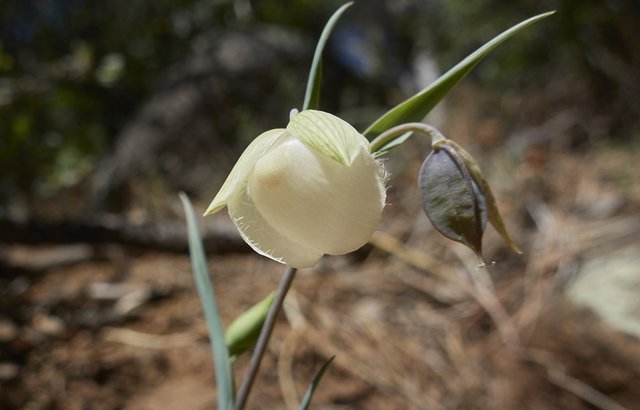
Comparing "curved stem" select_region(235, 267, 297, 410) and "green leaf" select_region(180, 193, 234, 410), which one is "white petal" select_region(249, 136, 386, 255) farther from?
"green leaf" select_region(180, 193, 234, 410)

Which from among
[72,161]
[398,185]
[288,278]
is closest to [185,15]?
[72,161]

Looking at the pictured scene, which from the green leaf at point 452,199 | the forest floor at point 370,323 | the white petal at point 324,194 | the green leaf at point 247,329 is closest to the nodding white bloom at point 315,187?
the white petal at point 324,194

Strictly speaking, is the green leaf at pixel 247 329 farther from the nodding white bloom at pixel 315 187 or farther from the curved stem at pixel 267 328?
the nodding white bloom at pixel 315 187

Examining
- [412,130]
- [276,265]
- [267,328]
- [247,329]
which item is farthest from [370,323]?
[412,130]

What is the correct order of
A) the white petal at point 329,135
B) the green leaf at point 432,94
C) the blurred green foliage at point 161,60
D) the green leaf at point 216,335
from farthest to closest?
the blurred green foliage at point 161,60 → the green leaf at point 216,335 → the green leaf at point 432,94 → the white petal at point 329,135

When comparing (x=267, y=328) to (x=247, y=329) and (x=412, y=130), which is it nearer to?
(x=247, y=329)

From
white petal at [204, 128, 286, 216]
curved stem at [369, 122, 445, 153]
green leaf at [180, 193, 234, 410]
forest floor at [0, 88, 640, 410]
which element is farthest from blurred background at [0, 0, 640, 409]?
green leaf at [180, 193, 234, 410]
